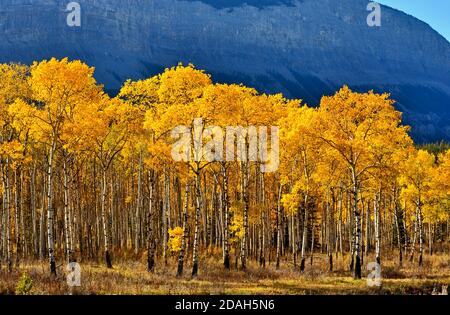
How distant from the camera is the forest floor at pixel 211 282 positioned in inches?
806

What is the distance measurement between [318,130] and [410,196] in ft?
55.0

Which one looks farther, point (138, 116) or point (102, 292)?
point (138, 116)

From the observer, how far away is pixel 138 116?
→ 3005cm

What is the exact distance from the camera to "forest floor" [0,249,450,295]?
20.5 m

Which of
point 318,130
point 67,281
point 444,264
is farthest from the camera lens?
point 444,264

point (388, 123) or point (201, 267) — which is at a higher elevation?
point (388, 123)

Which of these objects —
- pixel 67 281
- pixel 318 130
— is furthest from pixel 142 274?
pixel 318 130

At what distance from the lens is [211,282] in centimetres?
2427

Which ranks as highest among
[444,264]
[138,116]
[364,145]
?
[138,116]
